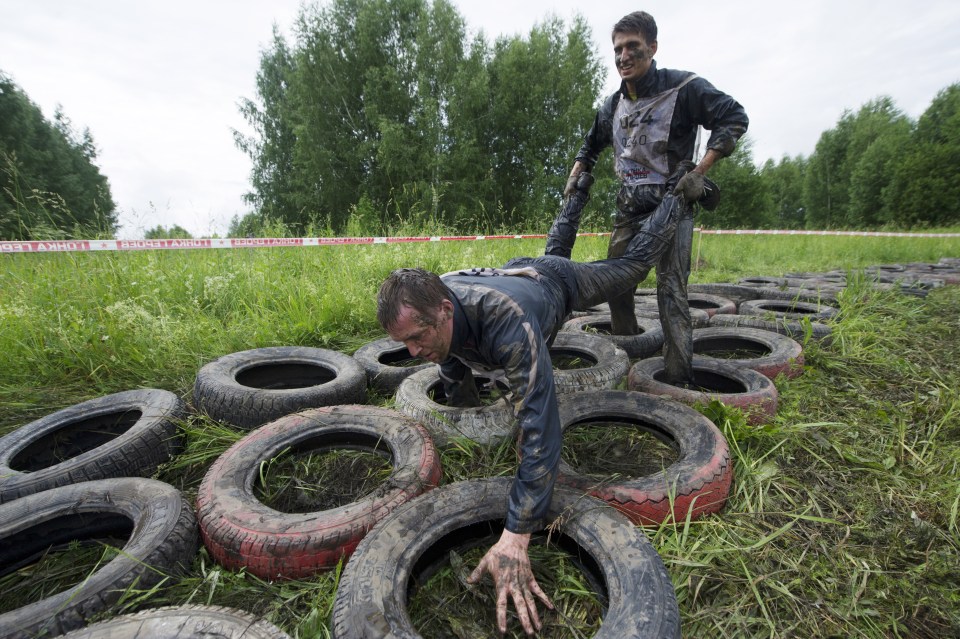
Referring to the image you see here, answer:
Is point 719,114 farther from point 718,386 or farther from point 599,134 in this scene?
point 718,386

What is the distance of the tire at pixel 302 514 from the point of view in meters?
1.77

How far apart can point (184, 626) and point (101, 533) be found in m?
1.17

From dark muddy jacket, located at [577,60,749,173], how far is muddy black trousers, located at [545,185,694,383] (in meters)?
0.34

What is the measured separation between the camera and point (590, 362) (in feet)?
11.6

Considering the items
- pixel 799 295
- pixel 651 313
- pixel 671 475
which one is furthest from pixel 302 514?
pixel 799 295

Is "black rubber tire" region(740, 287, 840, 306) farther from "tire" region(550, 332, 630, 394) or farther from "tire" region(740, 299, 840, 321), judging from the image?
"tire" region(550, 332, 630, 394)

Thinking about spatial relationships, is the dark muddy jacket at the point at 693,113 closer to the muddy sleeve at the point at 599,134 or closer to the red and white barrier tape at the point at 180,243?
the muddy sleeve at the point at 599,134

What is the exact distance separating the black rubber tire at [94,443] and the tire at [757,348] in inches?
154

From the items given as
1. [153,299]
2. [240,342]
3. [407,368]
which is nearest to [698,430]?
[407,368]

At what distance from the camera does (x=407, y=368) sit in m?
3.43

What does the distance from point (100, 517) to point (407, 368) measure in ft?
6.35

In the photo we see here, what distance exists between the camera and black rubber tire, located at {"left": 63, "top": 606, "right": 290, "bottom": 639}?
4.35 ft

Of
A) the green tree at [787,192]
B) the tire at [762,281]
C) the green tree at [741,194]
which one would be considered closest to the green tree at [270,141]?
the tire at [762,281]

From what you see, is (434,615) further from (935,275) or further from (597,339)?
(935,275)
